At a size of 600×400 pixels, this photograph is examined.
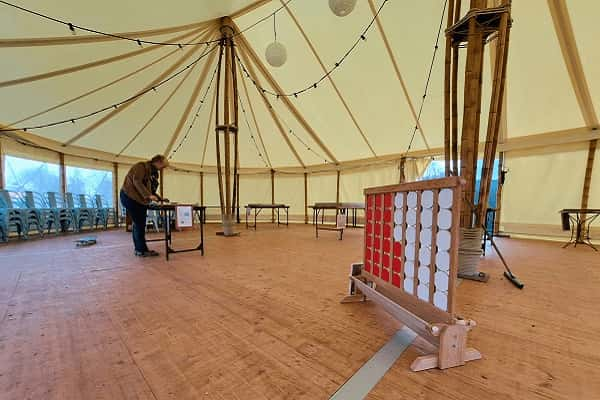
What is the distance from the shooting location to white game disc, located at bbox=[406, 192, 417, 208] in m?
1.26

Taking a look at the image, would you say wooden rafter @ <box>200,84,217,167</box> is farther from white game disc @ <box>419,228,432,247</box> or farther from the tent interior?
white game disc @ <box>419,228,432,247</box>

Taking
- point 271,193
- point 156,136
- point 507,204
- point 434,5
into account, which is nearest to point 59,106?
point 156,136

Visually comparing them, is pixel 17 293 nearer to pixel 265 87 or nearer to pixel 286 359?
pixel 286 359

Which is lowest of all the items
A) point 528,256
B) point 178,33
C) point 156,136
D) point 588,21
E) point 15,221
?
point 528,256

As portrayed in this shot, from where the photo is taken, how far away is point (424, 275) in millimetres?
1183

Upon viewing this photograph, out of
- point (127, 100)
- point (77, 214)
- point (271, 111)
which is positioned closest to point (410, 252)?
point (271, 111)

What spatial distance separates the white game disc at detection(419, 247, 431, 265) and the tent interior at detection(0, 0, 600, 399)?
1.42 ft

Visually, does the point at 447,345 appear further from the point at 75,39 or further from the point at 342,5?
the point at 75,39

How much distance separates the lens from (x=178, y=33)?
457 cm

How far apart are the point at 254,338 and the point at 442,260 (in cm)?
99

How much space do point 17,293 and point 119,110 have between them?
17.6ft

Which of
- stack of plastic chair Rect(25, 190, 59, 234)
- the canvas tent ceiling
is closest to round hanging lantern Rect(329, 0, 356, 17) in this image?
the canvas tent ceiling

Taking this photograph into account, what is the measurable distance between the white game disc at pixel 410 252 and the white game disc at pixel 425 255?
0.17 ft

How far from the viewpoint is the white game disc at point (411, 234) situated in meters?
1.25
